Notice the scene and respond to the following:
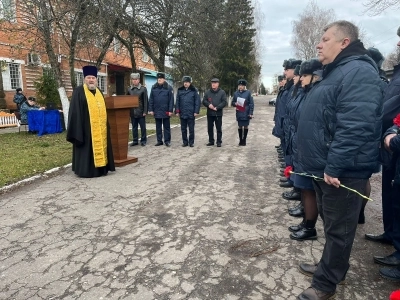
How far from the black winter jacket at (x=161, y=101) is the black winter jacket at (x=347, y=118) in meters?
6.74

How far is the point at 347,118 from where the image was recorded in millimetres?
2096

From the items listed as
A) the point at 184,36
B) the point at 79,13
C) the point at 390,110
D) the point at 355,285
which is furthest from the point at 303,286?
the point at 184,36

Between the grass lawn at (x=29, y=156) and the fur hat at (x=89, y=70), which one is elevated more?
the fur hat at (x=89, y=70)

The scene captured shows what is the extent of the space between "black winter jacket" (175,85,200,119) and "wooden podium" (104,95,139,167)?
218 cm

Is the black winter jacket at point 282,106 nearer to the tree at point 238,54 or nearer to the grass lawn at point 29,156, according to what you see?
the grass lawn at point 29,156

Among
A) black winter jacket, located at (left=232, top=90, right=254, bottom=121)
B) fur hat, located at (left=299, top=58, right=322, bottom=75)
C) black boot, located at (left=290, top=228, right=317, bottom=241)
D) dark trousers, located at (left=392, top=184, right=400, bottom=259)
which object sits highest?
fur hat, located at (left=299, top=58, right=322, bottom=75)

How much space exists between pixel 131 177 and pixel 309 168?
3.97 metres

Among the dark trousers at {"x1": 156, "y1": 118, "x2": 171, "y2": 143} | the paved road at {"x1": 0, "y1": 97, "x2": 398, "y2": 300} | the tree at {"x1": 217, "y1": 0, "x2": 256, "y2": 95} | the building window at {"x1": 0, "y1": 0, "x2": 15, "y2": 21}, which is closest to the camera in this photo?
the paved road at {"x1": 0, "y1": 97, "x2": 398, "y2": 300}

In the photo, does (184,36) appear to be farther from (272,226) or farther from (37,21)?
(272,226)

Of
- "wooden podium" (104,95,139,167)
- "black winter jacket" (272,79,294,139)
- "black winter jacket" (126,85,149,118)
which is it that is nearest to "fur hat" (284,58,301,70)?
"black winter jacket" (272,79,294,139)

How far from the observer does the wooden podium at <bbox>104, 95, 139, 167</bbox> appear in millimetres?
6379

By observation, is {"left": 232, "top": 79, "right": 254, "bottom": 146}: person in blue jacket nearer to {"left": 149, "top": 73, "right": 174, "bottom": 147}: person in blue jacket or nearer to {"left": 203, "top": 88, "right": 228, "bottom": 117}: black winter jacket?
{"left": 203, "top": 88, "right": 228, "bottom": 117}: black winter jacket

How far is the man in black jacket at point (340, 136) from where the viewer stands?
2092 millimetres

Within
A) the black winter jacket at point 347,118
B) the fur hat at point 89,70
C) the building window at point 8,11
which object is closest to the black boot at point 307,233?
the black winter jacket at point 347,118
